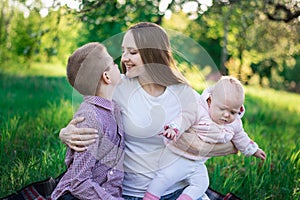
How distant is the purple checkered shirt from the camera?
2.07 meters

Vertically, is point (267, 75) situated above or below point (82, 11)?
below

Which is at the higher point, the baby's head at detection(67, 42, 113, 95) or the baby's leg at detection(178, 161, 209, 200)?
the baby's head at detection(67, 42, 113, 95)

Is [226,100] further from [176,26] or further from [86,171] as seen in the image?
[176,26]

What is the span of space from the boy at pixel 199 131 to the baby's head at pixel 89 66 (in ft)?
1.31

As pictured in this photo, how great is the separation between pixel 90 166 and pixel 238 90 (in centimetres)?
72

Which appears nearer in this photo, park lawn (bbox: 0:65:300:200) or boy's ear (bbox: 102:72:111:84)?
boy's ear (bbox: 102:72:111:84)

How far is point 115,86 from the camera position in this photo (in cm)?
225

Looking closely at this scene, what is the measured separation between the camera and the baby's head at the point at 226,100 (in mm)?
2174

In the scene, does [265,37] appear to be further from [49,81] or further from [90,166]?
[90,166]

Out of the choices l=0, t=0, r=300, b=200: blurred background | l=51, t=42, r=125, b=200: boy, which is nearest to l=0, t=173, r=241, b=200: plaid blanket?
l=0, t=0, r=300, b=200: blurred background

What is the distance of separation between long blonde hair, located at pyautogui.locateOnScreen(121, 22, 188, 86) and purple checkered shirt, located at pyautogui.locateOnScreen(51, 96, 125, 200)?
25cm

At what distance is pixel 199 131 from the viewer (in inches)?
90.3

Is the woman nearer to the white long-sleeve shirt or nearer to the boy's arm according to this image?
the white long-sleeve shirt

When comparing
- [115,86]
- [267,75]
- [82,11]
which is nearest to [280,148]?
[82,11]
